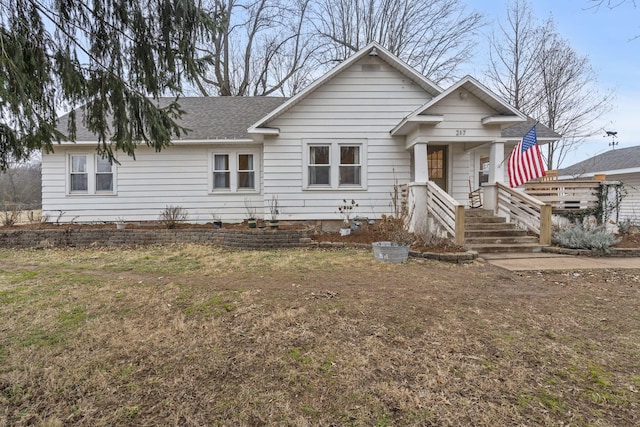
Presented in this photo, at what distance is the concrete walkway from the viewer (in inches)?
231

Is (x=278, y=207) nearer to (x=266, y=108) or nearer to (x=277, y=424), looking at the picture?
(x=266, y=108)

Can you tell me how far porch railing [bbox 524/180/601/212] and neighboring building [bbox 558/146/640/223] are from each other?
501cm

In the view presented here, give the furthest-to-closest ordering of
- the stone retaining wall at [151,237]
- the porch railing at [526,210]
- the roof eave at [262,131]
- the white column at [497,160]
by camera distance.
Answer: the roof eave at [262,131], the white column at [497,160], the stone retaining wall at [151,237], the porch railing at [526,210]

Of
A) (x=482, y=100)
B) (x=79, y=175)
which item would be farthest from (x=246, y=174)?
(x=482, y=100)

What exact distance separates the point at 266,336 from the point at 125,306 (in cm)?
211

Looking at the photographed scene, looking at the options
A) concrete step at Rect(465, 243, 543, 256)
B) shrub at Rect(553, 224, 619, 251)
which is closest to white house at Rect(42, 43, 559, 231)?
concrete step at Rect(465, 243, 543, 256)

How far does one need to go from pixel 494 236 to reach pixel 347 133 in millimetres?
4986

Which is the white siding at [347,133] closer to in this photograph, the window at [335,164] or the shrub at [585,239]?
the window at [335,164]

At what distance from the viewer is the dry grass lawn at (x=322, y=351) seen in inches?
79.6

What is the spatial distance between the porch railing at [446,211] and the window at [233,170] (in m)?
5.77

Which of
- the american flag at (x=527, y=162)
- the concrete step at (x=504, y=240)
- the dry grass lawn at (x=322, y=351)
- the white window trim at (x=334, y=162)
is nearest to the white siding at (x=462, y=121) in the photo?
the american flag at (x=527, y=162)

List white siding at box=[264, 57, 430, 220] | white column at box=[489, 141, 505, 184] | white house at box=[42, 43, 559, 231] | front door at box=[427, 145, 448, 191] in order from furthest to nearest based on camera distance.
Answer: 1. front door at box=[427, 145, 448, 191]
2. white siding at box=[264, 57, 430, 220]
3. white column at box=[489, 141, 505, 184]
4. white house at box=[42, 43, 559, 231]

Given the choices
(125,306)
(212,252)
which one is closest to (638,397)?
(125,306)

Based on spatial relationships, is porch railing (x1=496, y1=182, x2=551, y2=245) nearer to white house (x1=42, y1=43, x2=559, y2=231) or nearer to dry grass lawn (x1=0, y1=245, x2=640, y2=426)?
white house (x1=42, y1=43, x2=559, y2=231)
